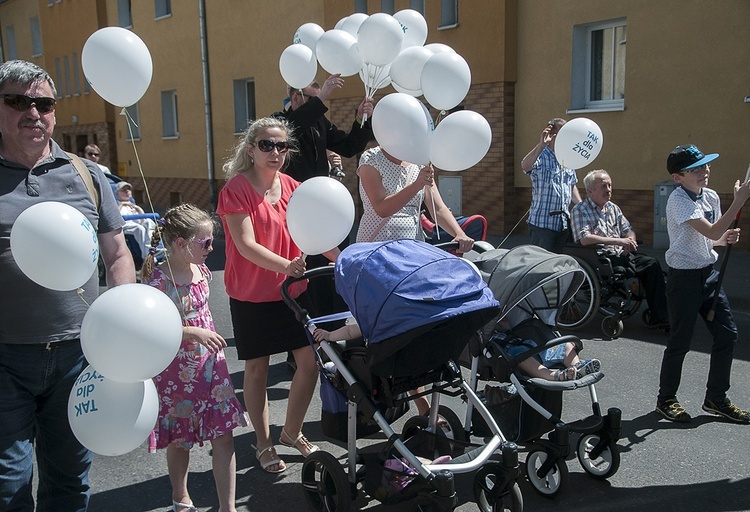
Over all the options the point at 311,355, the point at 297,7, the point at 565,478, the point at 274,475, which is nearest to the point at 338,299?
the point at 311,355

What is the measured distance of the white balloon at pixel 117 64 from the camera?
344 cm

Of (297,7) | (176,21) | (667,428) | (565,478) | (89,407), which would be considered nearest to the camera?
(89,407)

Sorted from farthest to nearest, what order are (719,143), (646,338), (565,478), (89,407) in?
(719,143)
(646,338)
(565,478)
(89,407)

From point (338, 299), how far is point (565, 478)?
6.19 feet

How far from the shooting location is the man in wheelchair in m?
7.11

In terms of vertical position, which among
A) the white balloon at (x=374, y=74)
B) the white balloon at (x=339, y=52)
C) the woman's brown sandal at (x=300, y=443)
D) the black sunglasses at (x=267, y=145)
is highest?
the white balloon at (x=339, y=52)

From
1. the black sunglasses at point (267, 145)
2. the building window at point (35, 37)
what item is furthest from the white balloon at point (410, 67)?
the building window at point (35, 37)

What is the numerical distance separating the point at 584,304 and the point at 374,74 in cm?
337

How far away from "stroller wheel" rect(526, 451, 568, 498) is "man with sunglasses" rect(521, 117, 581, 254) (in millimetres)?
3945

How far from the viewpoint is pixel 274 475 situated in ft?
13.8

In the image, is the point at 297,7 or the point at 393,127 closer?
the point at 393,127

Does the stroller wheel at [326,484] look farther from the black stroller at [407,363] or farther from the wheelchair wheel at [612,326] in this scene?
the wheelchair wheel at [612,326]

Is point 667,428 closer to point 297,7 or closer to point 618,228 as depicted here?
point 618,228

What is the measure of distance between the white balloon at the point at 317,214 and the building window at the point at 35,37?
33.7m
